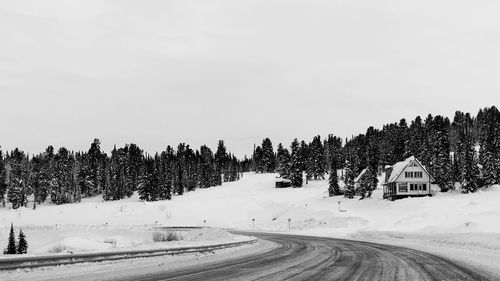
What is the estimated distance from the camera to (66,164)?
496 ft

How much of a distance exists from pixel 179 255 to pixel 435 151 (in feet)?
280

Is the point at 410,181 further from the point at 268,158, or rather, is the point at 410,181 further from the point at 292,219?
the point at 268,158

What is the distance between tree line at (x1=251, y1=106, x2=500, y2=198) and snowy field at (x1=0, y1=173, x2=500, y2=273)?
16.6 ft

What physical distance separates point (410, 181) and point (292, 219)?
27.0 m

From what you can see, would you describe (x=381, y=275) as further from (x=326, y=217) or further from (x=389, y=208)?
(x=389, y=208)

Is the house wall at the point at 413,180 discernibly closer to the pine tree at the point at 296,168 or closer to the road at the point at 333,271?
the pine tree at the point at 296,168

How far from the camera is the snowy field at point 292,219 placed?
36125 millimetres

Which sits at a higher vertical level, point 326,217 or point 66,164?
point 66,164

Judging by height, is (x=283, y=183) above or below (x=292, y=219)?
above

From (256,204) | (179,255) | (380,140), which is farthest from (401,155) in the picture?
(179,255)

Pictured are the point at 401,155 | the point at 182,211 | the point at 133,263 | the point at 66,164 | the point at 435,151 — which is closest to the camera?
the point at 133,263

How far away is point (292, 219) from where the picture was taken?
2623 inches

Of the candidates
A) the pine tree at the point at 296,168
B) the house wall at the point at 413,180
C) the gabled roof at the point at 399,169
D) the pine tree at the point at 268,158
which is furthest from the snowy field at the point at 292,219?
the pine tree at the point at 268,158

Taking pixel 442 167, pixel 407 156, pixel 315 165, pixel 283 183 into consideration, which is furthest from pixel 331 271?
pixel 315 165
